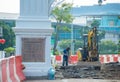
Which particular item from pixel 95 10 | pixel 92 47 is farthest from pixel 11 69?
pixel 95 10


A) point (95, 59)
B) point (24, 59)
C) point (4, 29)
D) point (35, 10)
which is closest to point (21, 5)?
point (35, 10)

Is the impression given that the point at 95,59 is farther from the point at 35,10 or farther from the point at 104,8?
the point at 104,8

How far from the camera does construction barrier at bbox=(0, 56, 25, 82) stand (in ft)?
33.4

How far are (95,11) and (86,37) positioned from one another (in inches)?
3931

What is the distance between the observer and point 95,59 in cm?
3484

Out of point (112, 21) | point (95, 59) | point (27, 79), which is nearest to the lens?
point (27, 79)

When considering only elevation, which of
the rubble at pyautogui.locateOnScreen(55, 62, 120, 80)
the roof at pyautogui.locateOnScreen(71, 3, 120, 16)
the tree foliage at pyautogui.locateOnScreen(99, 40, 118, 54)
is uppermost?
the roof at pyautogui.locateOnScreen(71, 3, 120, 16)

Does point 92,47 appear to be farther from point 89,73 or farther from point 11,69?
point 11,69

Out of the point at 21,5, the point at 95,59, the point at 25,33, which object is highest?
the point at 21,5

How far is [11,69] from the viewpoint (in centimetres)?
1269

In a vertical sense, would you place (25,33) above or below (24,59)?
above

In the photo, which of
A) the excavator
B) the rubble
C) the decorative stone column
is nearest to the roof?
the excavator

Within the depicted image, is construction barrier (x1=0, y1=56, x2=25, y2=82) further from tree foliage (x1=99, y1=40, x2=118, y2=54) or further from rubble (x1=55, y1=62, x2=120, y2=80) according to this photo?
tree foliage (x1=99, y1=40, x2=118, y2=54)

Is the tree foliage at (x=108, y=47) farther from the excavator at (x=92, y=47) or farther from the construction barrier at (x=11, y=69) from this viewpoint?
the construction barrier at (x=11, y=69)
